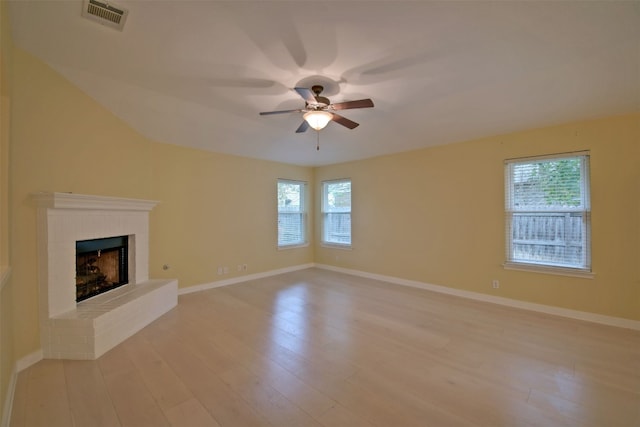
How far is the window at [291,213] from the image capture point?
6.02 m

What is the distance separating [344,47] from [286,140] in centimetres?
253

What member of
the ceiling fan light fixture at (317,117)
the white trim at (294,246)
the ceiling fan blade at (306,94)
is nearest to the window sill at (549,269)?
the ceiling fan light fixture at (317,117)

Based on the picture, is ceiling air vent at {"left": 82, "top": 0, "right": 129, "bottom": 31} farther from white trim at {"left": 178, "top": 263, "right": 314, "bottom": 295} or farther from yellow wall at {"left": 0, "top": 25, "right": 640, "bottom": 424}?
white trim at {"left": 178, "top": 263, "right": 314, "bottom": 295}

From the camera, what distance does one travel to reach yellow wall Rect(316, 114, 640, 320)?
311cm

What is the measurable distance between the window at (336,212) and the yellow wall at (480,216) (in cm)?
22

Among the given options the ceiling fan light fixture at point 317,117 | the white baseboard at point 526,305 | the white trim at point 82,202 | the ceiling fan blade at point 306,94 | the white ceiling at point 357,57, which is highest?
the white ceiling at point 357,57

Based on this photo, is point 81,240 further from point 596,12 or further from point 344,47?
point 596,12

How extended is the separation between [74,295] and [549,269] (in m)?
5.63

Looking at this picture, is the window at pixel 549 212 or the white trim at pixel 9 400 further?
the window at pixel 549 212

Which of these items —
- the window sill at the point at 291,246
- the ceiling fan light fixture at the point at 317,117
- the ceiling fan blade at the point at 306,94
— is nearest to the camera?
the ceiling fan blade at the point at 306,94

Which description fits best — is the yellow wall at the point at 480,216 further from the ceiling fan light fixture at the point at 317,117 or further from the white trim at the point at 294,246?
the ceiling fan light fixture at the point at 317,117

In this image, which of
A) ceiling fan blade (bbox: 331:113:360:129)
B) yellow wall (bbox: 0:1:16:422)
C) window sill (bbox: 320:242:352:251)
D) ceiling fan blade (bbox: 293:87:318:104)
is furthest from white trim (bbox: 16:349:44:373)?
window sill (bbox: 320:242:352:251)

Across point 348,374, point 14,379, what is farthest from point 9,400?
point 348,374

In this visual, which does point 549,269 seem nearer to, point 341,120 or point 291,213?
point 341,120
